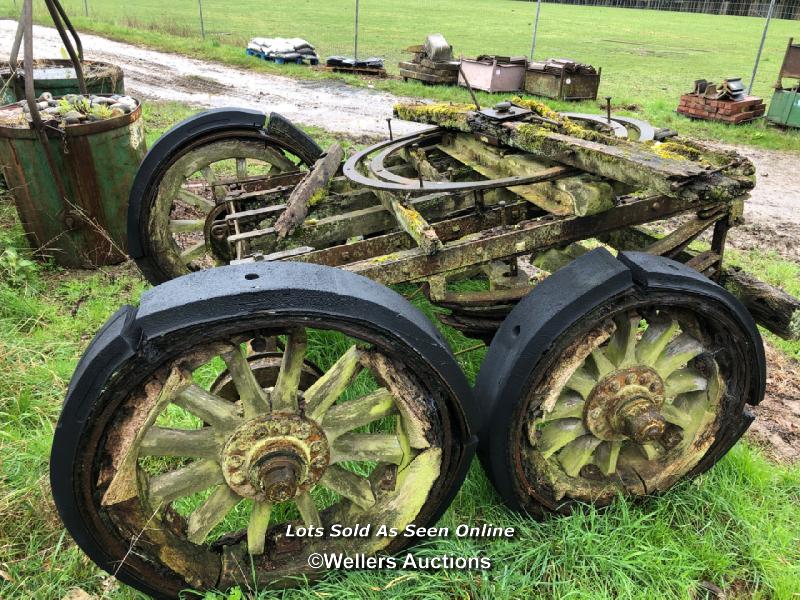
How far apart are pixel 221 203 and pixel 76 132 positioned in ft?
5.43

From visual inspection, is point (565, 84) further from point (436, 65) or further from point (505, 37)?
point (505, 37)

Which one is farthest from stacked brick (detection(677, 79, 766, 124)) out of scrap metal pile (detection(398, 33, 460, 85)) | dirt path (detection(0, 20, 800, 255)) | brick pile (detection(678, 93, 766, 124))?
scrap metal pile (detection(398, 33, 460, 85))

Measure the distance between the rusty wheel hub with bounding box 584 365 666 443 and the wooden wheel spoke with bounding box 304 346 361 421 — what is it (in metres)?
1.04

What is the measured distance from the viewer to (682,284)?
2.23 meters

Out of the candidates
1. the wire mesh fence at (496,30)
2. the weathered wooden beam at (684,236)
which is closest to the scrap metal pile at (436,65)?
the wire mesh fence at (496,30)

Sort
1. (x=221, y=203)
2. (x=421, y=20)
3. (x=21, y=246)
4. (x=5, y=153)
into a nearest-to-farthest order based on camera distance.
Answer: (x=221, y=203) < (x=5, y=153) < (x=21, y=246) < (x=421, y=20)

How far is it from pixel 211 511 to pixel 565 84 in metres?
11.8

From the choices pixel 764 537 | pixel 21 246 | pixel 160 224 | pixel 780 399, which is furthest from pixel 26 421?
pixel 780 399

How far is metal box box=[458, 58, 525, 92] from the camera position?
12.3 metres

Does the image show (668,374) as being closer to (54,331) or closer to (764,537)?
(764,537)

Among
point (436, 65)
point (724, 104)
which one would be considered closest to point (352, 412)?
point (724, 104)

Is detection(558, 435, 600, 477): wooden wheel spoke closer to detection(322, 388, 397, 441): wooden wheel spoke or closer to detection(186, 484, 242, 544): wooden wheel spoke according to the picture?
detection(322, 388, 397, 441): wooden wheel spoke

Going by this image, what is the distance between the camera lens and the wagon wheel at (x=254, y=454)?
1.84 meters

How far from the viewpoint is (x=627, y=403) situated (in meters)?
2.46
